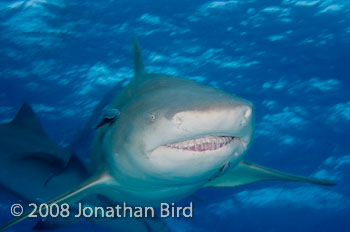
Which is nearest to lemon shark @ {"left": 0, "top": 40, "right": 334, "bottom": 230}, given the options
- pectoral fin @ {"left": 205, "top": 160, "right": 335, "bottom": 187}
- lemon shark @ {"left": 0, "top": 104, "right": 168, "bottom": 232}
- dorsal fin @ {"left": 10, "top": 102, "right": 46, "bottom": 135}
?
pectoral fin @ {"left": 205, "top": 160, "right": 335, "bottom": 187}

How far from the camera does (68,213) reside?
675cm

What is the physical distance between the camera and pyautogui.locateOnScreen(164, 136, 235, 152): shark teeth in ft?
10.00

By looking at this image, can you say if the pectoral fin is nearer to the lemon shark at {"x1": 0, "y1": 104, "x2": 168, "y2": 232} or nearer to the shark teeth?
the shark teeth

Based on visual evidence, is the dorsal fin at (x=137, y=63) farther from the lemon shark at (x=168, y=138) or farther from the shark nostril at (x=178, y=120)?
the shark nostril at (x=178, y=120)

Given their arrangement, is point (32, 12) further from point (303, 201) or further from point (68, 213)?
point (303, 201)

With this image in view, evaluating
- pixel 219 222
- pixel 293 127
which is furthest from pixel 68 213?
pixel 219 222

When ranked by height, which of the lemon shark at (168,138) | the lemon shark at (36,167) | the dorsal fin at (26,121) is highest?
the lemon shark at (168,138)

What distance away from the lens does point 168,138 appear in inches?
118

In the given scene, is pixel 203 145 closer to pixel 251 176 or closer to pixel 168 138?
pixel 168 138

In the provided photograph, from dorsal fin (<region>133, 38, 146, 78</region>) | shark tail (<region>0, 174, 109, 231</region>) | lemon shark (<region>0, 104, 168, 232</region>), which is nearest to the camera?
shark tail (<region>0, 174, 109, 231</region>)

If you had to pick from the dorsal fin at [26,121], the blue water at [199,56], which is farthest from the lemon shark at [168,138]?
the blue water at [199,56]

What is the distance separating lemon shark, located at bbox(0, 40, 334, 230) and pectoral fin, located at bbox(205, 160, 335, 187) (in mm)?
212

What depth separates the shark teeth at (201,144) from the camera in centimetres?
305

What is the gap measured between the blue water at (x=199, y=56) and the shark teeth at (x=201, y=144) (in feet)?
24.4
